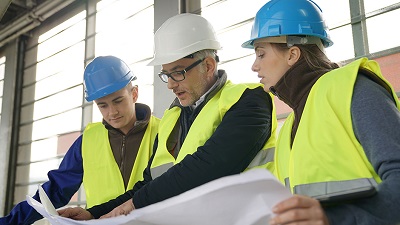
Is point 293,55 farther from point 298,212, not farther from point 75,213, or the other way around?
point 75,213

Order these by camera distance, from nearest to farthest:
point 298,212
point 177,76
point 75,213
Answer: point 298,212 < point 75,213 < point 177,76

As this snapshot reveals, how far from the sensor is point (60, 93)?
5.94 metres

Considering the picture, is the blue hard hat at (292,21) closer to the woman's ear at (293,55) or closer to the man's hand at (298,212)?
the woman's ear at (293,55)

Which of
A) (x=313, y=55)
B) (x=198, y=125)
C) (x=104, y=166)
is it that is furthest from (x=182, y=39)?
(x=104, y=166)

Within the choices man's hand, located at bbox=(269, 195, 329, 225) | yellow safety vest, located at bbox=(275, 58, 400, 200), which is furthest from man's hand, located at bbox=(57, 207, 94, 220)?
man's hand, located at bbox=(269, 195, 329, 225)

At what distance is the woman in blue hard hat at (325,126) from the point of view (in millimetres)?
790

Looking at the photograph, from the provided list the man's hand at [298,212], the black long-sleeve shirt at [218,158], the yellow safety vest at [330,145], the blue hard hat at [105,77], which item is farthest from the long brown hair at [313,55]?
the blue hard hat at [105,77]

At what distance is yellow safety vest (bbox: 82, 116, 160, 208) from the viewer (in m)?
2.24

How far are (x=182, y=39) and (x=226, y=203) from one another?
1.36m

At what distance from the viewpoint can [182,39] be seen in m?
2.00

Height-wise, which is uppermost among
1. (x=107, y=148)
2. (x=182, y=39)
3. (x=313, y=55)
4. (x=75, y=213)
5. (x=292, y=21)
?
(x=182, y=39)

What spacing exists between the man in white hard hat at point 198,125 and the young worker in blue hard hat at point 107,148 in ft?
1.12

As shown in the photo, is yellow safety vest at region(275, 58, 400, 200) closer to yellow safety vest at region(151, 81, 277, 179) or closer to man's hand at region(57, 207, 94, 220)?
yellow safety vest at region(151, 81, 277, 179)

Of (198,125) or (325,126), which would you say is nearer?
(325,126)
